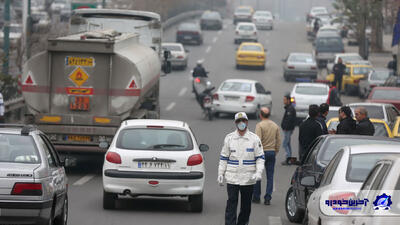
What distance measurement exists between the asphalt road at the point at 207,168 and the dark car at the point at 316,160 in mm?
443

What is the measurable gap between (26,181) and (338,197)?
3443 millimetres

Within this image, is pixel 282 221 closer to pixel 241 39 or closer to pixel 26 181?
pixel 26 181

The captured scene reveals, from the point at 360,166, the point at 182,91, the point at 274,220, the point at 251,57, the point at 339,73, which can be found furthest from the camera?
the point at 251,57

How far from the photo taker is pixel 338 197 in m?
9.12

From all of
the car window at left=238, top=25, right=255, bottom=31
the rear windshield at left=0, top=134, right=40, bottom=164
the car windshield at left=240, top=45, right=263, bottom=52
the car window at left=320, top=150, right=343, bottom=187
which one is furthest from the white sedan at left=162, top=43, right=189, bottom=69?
the car window at left=320, top=150, right=343, bottom=187

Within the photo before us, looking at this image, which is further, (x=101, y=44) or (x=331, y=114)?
(x=331, y=114)

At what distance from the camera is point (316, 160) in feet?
42.9

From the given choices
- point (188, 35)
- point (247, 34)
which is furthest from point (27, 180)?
point (247, 34)

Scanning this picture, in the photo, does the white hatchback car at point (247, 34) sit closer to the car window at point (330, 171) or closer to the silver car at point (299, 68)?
the silver car at point (299, 68)

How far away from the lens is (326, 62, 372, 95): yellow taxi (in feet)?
147

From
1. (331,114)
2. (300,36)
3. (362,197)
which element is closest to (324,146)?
(362,197)

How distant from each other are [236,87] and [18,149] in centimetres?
2461

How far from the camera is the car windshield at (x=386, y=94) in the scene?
31.3 meters

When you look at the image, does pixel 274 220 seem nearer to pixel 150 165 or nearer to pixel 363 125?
pixel 150 165
